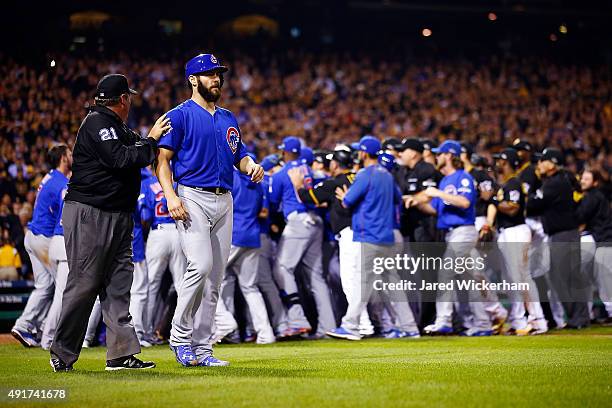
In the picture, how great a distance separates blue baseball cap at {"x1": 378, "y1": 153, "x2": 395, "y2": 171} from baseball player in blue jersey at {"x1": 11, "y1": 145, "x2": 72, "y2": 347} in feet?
12.7

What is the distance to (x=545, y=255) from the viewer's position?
1257cm

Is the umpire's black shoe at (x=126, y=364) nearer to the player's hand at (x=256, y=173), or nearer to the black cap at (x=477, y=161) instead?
the player's hand at (x=256, y=173)

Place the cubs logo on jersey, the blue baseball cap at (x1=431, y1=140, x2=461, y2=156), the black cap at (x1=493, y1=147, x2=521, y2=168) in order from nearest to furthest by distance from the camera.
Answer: the cubs logo on jersey → the blue baseball cap at (x1=431, y1=140, x2=461, y2=156) → the black cap at (x1=493, y1=147, x2=521, y2=168)

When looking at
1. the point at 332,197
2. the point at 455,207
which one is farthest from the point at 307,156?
the point at 455,207

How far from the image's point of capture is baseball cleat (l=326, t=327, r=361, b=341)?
1126 cm

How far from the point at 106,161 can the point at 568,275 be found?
7.89 metres

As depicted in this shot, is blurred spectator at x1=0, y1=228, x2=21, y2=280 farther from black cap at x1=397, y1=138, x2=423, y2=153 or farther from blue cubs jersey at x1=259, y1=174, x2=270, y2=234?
black cap at x1=397, y1=138, x2=423, y2=153

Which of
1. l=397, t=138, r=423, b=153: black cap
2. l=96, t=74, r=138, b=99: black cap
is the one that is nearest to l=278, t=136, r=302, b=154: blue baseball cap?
l=397, t=138, r=423, b=153: black cap

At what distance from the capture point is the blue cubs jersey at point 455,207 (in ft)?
38.0

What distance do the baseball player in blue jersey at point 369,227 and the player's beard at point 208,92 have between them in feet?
13.6

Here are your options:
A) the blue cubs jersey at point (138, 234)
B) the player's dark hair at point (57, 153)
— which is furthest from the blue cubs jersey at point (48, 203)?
the blue cubs jersey at point (138, 234)

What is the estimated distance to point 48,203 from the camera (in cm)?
1102

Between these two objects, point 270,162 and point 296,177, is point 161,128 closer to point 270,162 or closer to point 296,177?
point 296,177

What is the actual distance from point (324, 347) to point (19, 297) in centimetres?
547
